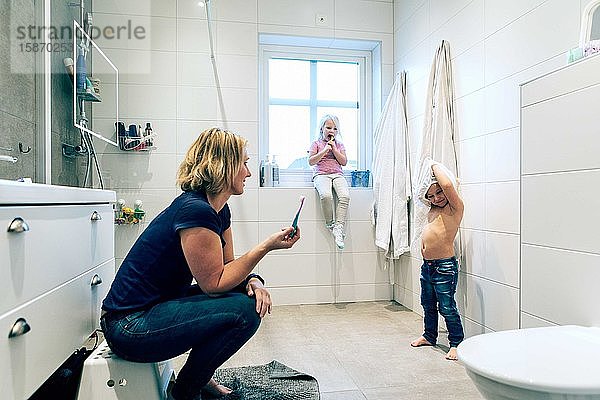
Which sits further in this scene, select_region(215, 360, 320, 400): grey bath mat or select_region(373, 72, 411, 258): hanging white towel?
select_region(373, 72, 411, 258): hanging white towel

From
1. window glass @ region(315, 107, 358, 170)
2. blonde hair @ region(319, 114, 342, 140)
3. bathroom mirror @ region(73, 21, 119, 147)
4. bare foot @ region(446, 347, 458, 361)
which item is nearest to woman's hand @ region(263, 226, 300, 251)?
bare foot @ region(446, 347, 458, 361)

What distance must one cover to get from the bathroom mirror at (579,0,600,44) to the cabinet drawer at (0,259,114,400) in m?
1.93

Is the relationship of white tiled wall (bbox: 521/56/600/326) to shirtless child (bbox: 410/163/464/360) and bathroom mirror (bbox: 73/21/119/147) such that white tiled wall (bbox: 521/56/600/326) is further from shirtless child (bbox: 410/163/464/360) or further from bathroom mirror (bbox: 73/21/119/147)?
bathroom mirror (bbox: 73/21/119/147)

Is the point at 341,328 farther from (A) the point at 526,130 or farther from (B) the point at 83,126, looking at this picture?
(B) the point at 83,126

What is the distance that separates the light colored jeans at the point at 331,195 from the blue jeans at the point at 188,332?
1.90 m

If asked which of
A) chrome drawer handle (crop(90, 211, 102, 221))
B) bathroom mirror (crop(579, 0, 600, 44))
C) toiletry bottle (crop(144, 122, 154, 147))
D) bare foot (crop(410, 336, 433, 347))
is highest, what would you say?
bathroom mirror (crop(579, 0, 600, 44))

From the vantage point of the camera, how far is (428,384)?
6.47ft

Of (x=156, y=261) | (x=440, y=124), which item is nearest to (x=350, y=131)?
(x=440, y=124)

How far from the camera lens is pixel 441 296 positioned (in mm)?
2395

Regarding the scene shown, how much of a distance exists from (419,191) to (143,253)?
151 centimetres

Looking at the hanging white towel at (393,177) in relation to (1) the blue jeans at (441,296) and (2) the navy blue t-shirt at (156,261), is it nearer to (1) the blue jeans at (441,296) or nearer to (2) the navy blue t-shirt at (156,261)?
(1) the blue jeans at (441,296)

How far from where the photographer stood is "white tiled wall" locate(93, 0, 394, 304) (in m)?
3.10

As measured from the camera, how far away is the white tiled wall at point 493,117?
2023 millimetres

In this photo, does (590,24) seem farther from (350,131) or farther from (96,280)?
(350,131)
